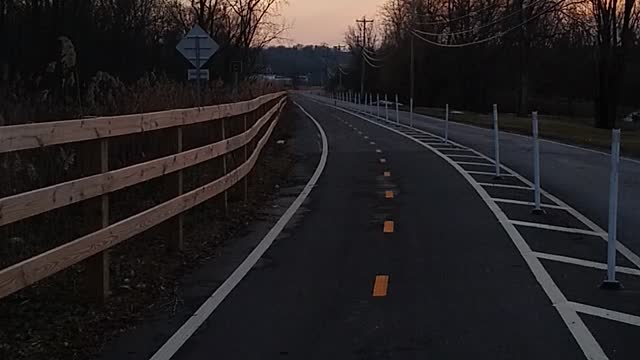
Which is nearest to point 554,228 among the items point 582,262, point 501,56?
point 582,262

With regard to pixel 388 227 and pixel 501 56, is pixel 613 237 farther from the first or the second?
pixel 501 56

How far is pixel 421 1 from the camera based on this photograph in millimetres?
98375

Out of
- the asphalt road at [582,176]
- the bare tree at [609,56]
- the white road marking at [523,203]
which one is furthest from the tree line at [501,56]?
the white road marking at [523,203]

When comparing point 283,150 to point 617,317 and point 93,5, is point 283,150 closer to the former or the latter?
point 617,317

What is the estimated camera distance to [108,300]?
8039mm

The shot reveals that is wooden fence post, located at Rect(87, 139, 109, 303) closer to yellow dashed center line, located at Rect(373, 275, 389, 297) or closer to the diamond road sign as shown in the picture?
yellow dashed center line, located at Rect(373, 275, 389, 297)

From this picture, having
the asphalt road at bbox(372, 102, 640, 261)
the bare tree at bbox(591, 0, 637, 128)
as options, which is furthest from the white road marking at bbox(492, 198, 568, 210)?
the bare tree at bbox(591, 0, 637, 128)

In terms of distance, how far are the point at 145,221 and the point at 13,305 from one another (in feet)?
4.66

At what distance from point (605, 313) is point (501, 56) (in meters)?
79.1

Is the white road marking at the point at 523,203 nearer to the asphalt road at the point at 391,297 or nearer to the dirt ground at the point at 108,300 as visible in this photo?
the asphalt road at the point at 391,297

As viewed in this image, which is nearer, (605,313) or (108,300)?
(605,313)

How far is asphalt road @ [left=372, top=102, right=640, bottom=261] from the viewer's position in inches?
531

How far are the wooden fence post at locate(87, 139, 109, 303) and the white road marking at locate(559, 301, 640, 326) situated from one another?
3829 mm

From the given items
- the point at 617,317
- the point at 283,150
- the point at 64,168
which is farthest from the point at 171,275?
the point at 283,150
